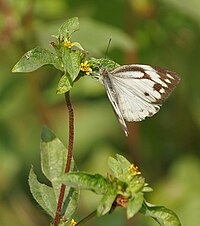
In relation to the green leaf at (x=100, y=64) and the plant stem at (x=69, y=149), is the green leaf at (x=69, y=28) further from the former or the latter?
the plant stem at (x=69, y=149)

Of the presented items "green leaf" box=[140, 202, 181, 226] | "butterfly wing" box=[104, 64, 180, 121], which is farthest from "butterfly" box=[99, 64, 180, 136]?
"green leaf" box=[140, 202, 181, 226]

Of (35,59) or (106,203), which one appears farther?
(35,59)

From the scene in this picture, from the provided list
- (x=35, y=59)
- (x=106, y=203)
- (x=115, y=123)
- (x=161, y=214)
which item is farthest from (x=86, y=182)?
(x=115, y=123)

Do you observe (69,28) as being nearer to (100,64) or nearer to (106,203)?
(100,64)

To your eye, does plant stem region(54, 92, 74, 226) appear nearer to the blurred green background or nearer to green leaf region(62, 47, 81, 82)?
green leaf region(62, 47, 81, 82)

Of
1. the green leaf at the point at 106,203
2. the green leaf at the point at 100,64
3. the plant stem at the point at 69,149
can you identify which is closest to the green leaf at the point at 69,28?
the green leaf at the point at 100,64

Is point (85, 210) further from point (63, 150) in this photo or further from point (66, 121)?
point (63, 150)
